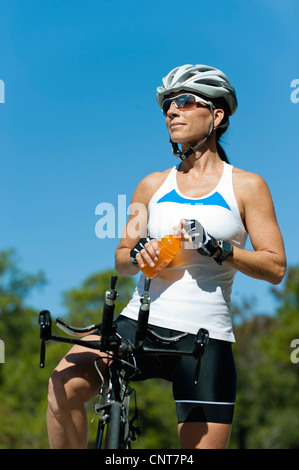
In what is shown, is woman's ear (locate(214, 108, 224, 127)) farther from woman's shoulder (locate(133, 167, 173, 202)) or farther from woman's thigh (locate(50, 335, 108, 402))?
woman's thigh (locate(50, 335, 108, 402))

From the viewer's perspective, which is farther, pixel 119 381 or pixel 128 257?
pixel 128 257

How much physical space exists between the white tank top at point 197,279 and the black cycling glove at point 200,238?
26cm

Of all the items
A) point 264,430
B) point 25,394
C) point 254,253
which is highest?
point 254,253

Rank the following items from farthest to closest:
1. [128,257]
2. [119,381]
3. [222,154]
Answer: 1. [222,154]
2. [128,257]
3. [119,381]

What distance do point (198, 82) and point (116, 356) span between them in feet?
5.72

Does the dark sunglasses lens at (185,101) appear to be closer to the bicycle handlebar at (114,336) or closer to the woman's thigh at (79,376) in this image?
the bicycle handlebar at (114,336)

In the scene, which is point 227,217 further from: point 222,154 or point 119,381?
point 119,381


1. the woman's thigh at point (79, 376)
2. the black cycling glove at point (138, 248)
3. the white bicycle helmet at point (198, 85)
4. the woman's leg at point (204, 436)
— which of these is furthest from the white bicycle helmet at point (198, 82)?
the woman's leg at point (204, 436)

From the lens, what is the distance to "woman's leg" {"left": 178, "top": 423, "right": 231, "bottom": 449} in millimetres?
3197

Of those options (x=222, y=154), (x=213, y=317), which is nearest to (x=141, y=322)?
(x=213, y=317)

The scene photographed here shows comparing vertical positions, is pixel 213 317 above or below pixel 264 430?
above

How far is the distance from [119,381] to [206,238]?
33.2 inches

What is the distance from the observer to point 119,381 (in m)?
3.11

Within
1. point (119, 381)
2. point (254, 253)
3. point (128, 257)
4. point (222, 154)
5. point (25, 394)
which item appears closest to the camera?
point (119, 381)
